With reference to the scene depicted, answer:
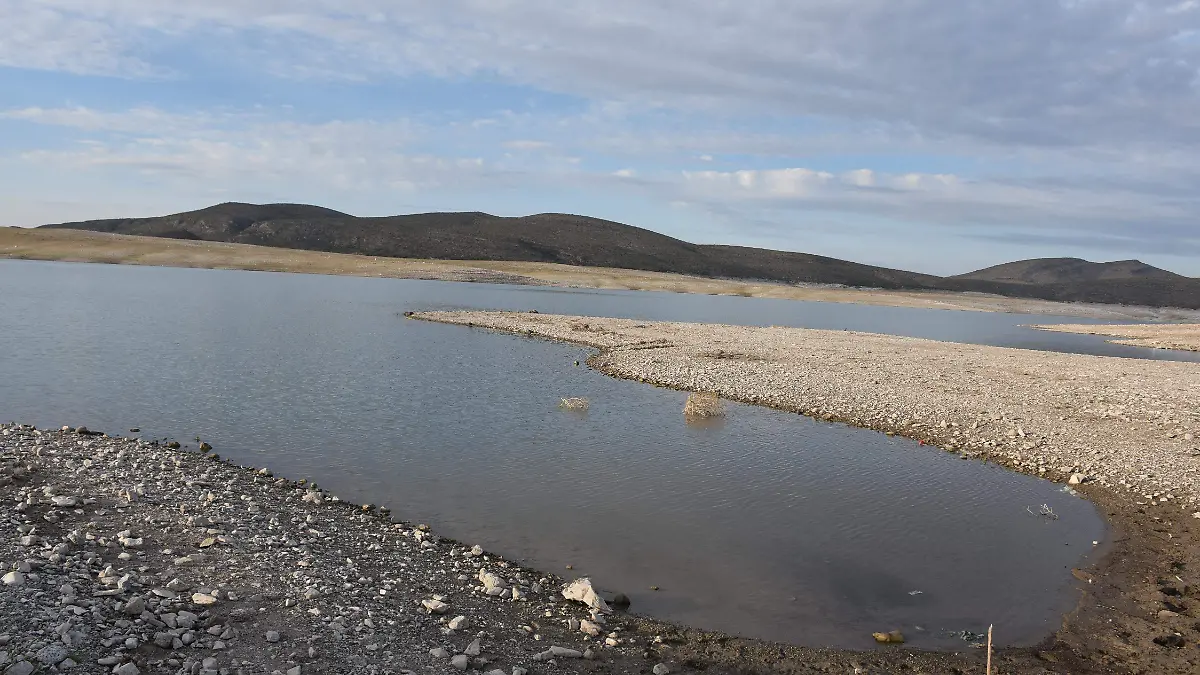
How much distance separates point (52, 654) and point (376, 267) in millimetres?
122366

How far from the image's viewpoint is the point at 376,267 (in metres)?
125

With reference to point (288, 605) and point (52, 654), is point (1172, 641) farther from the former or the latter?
point (52, 654)

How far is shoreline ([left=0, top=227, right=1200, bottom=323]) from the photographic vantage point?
4609 inches

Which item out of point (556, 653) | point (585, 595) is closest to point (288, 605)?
point (556, 653)

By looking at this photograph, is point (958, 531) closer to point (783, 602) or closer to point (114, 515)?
point (783, 602)

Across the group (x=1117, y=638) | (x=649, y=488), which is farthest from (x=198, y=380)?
(x=1117, y=638)

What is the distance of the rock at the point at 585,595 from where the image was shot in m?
9.98

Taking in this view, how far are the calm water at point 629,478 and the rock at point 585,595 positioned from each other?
70 centimetres

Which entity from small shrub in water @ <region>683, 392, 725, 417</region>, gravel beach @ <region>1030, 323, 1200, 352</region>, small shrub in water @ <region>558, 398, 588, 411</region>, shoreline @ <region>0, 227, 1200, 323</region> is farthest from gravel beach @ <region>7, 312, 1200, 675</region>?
shoreline @ <region>0, 227, 1200, 323</region>

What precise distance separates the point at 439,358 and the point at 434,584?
2483 cm

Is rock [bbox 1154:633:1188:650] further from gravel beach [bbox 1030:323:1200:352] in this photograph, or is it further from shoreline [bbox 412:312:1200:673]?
gravel beach [bbox 1030:323:1200:352]

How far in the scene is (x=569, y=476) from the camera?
1648 cm

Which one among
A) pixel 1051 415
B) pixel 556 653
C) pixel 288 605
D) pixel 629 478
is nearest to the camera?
pixel 556 653

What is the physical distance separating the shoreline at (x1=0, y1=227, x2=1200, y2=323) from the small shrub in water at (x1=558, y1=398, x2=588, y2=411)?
9972cm
